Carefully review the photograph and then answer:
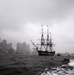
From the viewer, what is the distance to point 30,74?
66.6 ft

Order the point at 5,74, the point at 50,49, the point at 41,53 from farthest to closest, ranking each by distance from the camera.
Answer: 1. the point at 50,49
2. the point at 41,53
3. the point at 5,74

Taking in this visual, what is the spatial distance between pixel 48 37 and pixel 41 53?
34298 millimetres

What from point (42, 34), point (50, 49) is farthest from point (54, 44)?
point (42, 34)

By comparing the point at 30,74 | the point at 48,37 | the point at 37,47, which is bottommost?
the point at 30,74

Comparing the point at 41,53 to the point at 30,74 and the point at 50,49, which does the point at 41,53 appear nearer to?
the point at 50,49

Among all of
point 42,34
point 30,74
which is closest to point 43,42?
point 42,34

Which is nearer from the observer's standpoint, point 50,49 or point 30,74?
point 30,74

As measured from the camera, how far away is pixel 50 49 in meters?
184

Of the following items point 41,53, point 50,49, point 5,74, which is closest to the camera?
point 5,74

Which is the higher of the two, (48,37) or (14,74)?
(48,37)

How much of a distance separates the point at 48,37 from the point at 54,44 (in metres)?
15.4

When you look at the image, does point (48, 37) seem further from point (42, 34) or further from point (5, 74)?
point (5, 74)

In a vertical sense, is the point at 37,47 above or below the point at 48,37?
below

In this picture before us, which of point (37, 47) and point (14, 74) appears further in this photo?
point (37, 47)
